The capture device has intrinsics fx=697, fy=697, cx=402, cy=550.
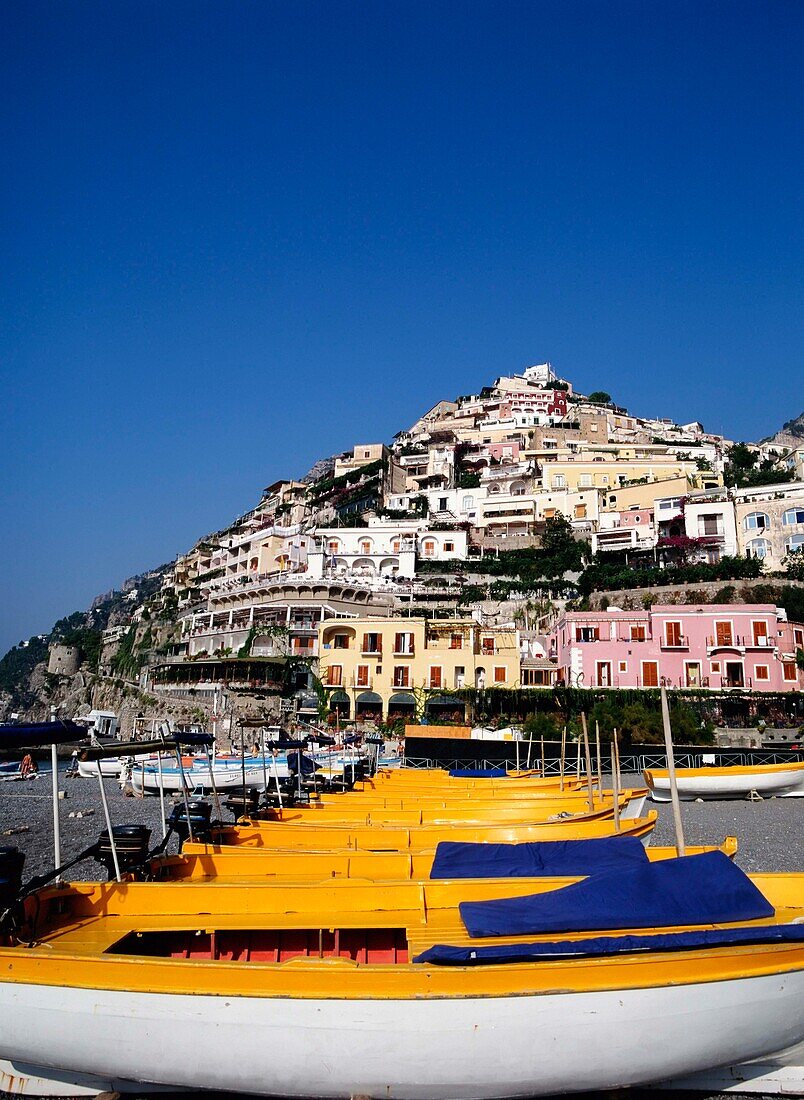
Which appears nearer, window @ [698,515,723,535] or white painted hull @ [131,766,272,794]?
white painted hull @ [131,766,272,794]

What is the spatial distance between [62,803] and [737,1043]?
24954 mm

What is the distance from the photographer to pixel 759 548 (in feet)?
164

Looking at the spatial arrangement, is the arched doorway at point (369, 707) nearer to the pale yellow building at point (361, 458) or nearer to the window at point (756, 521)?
the window at point (756, 521)

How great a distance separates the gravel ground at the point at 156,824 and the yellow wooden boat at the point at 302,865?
5.94 m

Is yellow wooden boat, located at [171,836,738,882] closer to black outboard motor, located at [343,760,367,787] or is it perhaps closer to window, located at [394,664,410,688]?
black outboard motor, located at [343,760,367,787]

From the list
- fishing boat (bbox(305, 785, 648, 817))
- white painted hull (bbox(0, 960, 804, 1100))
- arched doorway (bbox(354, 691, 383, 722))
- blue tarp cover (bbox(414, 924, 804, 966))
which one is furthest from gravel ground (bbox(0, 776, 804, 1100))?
arched doorway (bbox(354, 691, 383, 722))

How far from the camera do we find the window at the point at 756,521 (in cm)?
5031

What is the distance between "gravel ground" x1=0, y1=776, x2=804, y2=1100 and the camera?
16266mm

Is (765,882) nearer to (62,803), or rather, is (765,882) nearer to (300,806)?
(300,806)

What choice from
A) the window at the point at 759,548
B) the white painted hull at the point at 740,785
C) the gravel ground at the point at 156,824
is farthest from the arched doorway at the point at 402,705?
the window at the point at 759,548

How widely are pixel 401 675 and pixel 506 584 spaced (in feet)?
50.9

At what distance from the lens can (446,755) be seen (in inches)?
1383

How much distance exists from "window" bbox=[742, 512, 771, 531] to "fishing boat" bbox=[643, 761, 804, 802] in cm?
2855

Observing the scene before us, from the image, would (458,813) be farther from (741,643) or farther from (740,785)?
(741,643)
